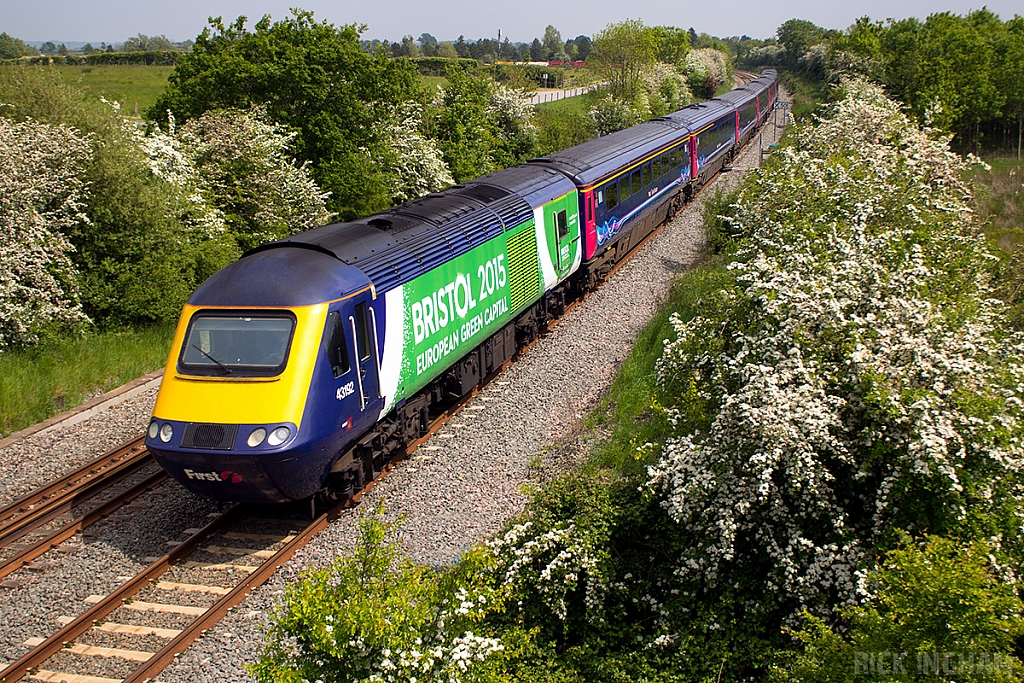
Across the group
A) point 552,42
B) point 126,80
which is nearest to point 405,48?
point 552,42

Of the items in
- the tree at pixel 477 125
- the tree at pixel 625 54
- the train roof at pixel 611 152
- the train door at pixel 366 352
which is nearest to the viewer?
the train door at pixel 366 352

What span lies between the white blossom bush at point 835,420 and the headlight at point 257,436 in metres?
4.13

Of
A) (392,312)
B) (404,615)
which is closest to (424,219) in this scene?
(392,312)

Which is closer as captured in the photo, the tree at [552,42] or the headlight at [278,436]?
the headlight at [278,436]

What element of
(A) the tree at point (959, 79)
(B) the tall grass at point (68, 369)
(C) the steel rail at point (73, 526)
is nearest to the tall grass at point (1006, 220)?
(A) the tree at point (959, 79)

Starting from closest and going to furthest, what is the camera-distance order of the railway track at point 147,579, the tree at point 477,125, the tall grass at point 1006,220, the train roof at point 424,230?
the railway track at point 147,579
the train roof at point 424,230
the tall grass at point 1006,220
the tree at point 477,125

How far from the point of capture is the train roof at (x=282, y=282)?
902 centimetres

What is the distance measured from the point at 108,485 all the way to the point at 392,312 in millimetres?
4798

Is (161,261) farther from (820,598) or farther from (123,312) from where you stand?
(820,598)

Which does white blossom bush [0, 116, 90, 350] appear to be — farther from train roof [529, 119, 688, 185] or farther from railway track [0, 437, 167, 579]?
train roof [529, 119, 688, 185]

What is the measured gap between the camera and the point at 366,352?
9.69 metres

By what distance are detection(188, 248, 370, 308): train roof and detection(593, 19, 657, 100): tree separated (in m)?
38.5

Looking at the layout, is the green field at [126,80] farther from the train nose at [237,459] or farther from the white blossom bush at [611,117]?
the train nose at [237,459]

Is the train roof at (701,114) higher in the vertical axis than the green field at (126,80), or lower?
lower
